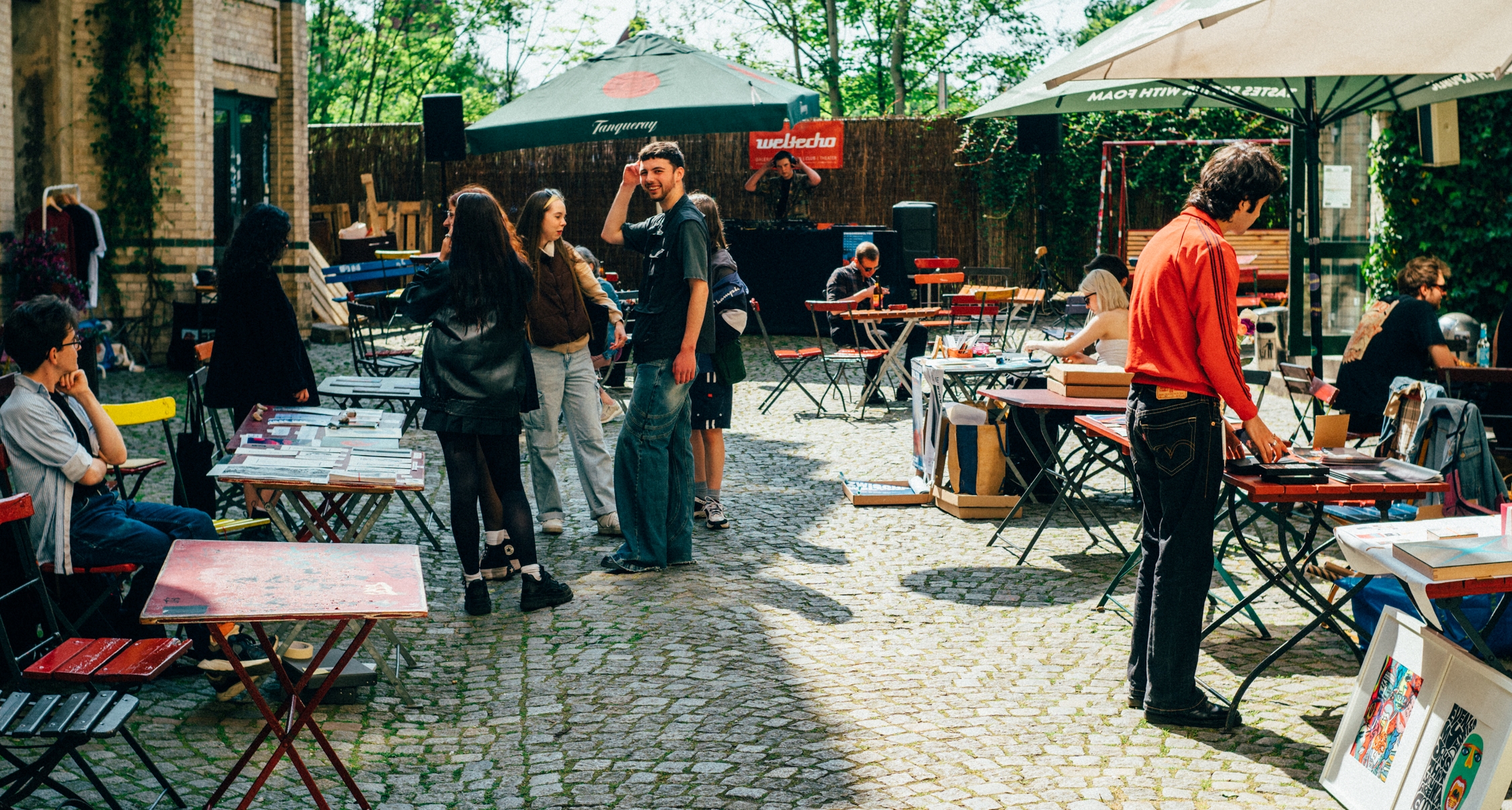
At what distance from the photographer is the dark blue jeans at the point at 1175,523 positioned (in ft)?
13.4

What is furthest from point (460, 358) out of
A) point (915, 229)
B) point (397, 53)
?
point (397, 53)

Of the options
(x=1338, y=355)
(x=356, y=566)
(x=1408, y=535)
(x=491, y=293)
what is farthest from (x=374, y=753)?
(x=1338, y=355)

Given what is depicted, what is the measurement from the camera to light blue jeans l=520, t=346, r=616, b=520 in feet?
21.8

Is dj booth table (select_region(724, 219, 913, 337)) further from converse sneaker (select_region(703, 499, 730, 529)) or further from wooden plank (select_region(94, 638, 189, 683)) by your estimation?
wooden plank (select_region(94, 638, 189, 683))

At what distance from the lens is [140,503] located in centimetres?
478

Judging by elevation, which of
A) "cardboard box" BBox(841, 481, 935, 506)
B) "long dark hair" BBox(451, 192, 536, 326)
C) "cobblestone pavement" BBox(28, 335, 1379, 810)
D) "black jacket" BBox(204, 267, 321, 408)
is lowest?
"cobblestone pavement" BBox(28, 335, 1379, 810)

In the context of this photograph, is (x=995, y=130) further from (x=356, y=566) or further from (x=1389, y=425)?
(x=356, y=566)

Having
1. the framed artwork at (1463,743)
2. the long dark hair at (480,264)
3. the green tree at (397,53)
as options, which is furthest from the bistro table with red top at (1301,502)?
the green tree at (397,53)

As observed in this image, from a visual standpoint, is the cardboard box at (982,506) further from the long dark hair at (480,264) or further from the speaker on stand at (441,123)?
the speaker on stand at (441,123)

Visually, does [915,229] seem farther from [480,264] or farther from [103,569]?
[103,569]

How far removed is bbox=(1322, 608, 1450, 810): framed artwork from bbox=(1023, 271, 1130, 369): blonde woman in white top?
337 cm

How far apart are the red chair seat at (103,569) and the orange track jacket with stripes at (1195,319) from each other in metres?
3.23

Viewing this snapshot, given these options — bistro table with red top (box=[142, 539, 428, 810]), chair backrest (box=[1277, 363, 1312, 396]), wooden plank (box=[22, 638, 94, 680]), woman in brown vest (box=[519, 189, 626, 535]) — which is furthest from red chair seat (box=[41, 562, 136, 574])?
chair backrest (box=[1277, 363, 1312, 396])

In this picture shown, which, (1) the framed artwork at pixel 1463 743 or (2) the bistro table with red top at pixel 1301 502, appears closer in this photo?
(1) the framed artwork at pixel 1463 743
